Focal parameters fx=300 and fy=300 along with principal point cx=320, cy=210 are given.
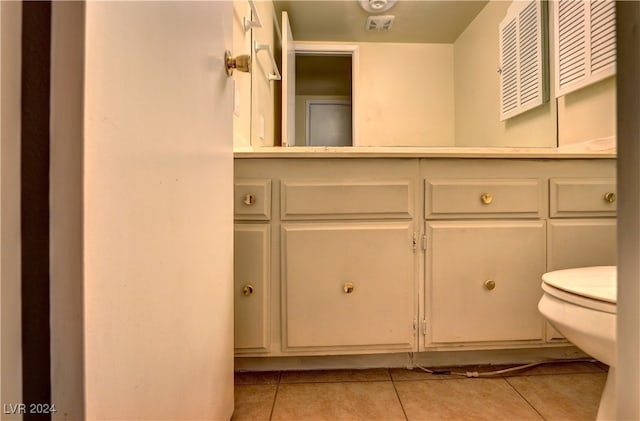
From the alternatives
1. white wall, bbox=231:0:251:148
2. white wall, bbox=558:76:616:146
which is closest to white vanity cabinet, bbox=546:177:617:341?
white wall, bbox=558:76:616:146

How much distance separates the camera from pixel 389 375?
1135mm

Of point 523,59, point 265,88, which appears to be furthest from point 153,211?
point 523,59

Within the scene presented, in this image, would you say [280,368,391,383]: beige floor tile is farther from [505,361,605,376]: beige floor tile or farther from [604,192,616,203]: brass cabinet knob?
[604,192,616,203]: brass cabinet knob

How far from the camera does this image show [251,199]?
1.06 meters

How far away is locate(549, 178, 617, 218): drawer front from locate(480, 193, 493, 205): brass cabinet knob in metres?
0.24

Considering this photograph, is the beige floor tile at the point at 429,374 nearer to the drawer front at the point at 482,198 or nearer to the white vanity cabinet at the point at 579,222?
the white vanity cabinet at the point at 579,222

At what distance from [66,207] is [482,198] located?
118 cm

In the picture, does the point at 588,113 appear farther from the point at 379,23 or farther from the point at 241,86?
the point at 241,86

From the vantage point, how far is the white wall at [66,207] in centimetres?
29

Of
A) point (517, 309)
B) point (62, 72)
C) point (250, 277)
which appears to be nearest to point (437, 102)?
point (517, 309)

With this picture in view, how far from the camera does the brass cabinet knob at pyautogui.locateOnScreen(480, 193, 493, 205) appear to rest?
3.62ft

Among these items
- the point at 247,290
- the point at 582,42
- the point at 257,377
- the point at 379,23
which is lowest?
the point at 257,377

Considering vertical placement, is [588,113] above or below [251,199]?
above

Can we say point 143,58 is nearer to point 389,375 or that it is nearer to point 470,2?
point 389,375
